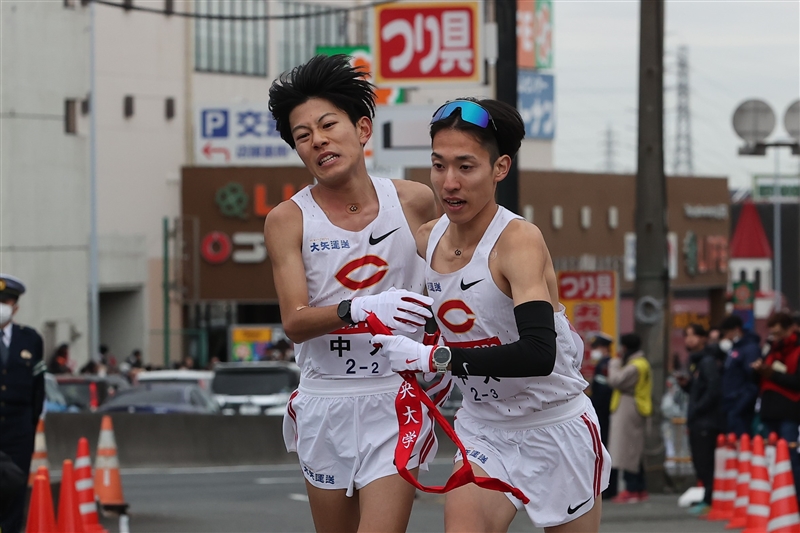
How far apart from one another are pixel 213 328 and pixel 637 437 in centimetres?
3213

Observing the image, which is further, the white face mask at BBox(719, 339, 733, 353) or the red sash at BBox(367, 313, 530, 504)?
the white face mask at BBox(719, 339, 733, 353)

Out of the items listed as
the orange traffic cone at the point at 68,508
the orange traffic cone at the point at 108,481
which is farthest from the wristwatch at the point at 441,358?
the orange traffic cone at the point at 108,481

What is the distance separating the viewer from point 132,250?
45062mm

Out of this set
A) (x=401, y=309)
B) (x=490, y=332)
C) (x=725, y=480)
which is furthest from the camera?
(x=725, y=480)

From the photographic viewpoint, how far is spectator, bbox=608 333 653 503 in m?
15.8

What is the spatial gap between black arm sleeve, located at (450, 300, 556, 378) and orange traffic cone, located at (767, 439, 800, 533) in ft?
21.0

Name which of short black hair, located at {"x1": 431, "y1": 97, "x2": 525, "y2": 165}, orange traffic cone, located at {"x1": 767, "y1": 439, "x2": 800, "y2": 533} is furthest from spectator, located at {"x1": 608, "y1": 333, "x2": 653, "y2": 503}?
short black hair, located at {"x1": 431, "y1": 97, "x2": 525, "y2": 165}

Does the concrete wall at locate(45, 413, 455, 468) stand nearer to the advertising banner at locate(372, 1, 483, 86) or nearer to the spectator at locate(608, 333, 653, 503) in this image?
the spectator at locate(608, 333, 653, 503)

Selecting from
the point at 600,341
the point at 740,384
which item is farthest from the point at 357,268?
the point at 600,341

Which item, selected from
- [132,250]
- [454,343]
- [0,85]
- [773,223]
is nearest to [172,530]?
[454,343]

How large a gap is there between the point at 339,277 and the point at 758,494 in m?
7.21

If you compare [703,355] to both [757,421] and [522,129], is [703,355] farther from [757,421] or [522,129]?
[522,129]

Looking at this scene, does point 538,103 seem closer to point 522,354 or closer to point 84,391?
point 84,391

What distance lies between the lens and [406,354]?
5.14 metres
